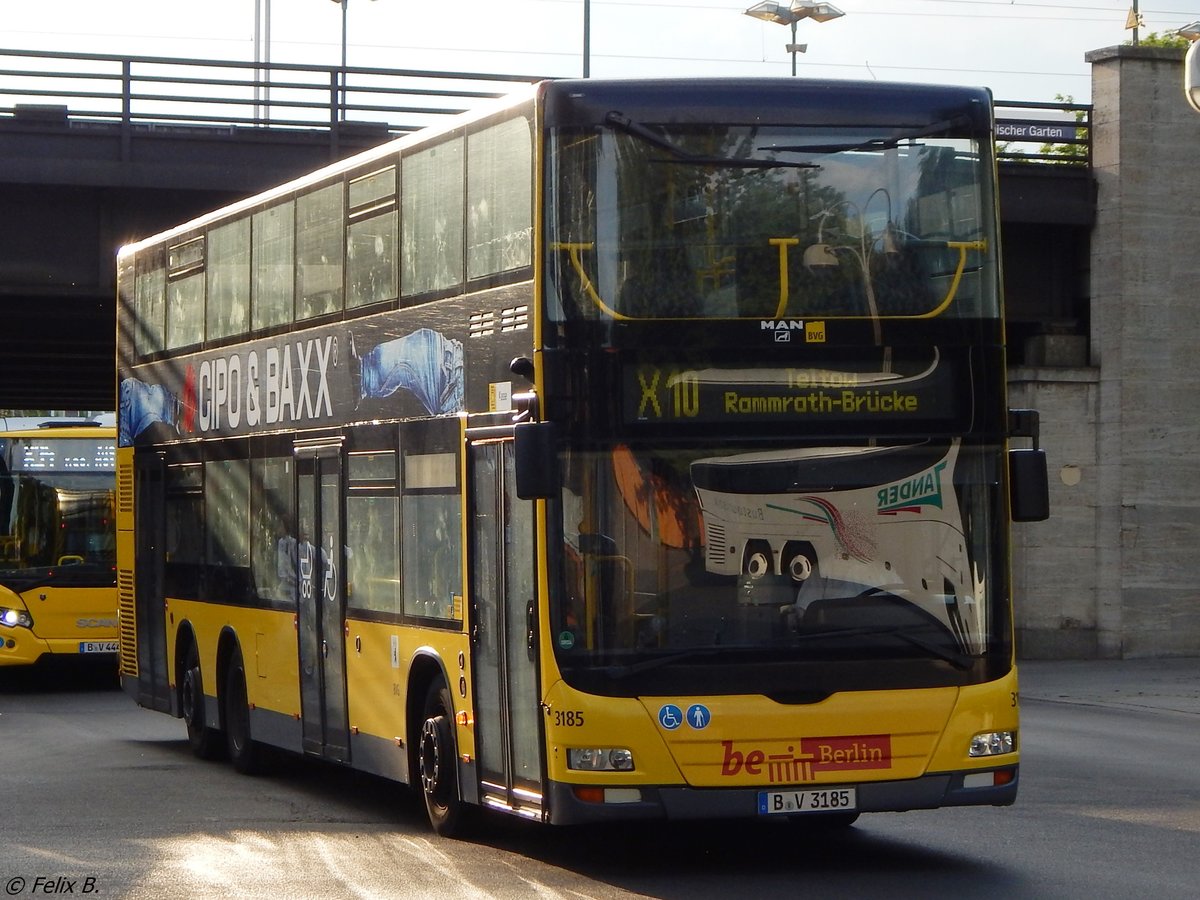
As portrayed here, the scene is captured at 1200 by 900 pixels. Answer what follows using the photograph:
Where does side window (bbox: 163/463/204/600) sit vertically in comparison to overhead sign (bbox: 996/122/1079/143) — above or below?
below

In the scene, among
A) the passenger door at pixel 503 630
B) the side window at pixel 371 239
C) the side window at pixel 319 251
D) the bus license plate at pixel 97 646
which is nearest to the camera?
the passenger door at pixel 503 630

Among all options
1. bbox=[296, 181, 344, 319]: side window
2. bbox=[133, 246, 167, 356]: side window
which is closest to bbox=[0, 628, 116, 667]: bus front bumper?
bbox=[133, 246, 167, 356]: side window

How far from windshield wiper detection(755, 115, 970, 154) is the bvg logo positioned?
277cm

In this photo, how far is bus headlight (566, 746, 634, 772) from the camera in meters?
9.63

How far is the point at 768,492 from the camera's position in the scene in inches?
388

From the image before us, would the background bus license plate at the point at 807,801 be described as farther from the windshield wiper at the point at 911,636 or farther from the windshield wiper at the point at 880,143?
the windshield wiper at the point at 880,143

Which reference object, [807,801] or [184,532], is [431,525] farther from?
[184,532]

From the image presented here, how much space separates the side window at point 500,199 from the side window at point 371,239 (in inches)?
52.4

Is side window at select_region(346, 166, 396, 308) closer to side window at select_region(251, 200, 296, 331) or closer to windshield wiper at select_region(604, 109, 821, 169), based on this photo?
side window at select_region(251, 200, 296, 331)

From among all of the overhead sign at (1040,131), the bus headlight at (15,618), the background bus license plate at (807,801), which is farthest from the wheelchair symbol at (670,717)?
the overhead sign at (1040,131)

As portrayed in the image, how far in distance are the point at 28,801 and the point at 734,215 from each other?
634 centimetres

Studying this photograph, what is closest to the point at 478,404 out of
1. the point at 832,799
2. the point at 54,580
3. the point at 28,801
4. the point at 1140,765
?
the point at 832,799

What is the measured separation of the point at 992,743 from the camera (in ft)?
33.0

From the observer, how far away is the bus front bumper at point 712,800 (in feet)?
31.6
